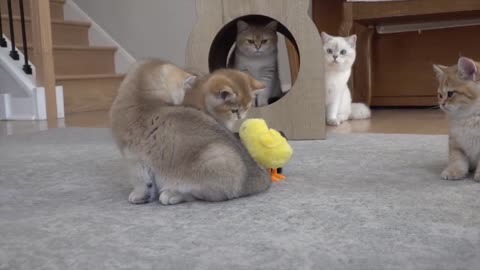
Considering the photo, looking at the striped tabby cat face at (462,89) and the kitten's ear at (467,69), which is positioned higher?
the kitten's ear at (467,69)

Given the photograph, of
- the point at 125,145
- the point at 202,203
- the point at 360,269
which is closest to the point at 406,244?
the point at 360,269

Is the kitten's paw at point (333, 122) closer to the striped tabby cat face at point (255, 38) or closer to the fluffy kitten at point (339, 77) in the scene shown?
the fluffy kitten at point (339, 77)

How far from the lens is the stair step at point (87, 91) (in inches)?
146

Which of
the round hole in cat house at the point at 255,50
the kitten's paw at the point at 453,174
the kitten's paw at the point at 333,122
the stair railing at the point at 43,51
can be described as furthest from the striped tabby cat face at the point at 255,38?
the kitten's paw at the point at 453,174

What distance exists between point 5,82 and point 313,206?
303 cm

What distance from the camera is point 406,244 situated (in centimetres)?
86

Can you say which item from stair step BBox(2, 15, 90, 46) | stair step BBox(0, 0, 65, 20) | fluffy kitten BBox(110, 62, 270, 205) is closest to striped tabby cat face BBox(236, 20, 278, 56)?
fluffy kitten BBox(110, 62, 270, 205)

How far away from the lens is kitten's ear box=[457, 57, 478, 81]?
1.42 metres

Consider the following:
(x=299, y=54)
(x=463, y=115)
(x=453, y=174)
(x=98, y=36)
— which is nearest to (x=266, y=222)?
(x=453, y=174)

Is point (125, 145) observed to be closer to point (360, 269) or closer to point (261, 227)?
point (261, 227)

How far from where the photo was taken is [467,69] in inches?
56.6

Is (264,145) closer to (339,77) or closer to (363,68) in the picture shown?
(339,77)

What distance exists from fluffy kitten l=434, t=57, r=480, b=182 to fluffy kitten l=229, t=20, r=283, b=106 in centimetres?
125

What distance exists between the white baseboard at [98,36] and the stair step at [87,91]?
43 centimetres
